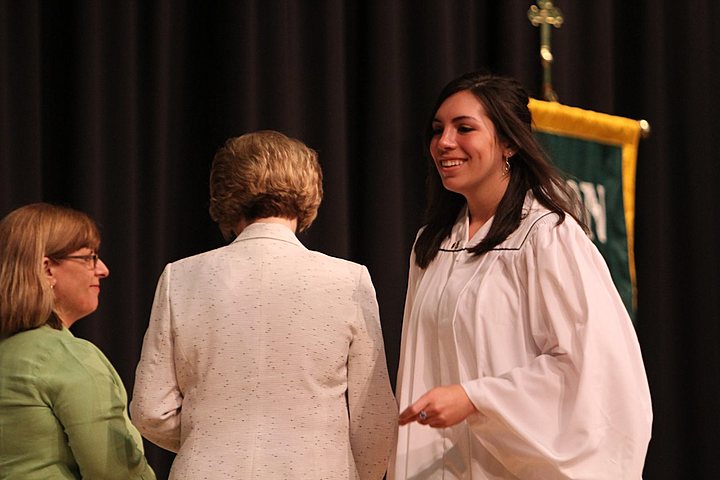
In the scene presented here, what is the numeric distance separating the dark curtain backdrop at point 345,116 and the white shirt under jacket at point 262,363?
130 centimetres

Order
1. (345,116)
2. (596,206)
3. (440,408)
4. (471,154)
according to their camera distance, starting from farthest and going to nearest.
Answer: (596,206) → (345,116) → (471,154) → (440,408)

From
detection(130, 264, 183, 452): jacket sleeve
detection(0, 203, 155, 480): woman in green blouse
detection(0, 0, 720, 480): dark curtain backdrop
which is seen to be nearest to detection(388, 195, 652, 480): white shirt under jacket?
detection(130, 264, 183, 452): jacket sleeve

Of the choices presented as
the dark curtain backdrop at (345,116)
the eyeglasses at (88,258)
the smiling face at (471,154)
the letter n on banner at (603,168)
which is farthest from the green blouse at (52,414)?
the letter n on banner at (603,168)

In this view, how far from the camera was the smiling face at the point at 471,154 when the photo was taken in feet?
9.97

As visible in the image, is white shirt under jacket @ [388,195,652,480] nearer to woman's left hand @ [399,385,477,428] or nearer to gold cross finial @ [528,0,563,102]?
woman's left hand @ [399,385,477,428]

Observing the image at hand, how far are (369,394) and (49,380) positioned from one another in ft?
2.55

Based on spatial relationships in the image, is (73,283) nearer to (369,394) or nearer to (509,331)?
(369,394)

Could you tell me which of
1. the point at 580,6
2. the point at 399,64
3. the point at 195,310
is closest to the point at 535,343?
the point at 195,310

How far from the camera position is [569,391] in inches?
109

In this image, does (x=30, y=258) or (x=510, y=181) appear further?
(x=510, y=181)

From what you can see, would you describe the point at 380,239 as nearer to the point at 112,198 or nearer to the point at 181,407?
the point at 112,198

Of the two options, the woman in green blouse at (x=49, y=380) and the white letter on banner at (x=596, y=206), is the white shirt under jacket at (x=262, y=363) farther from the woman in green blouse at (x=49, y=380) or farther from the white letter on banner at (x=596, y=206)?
the white letter on banner at (x=596, y=206)

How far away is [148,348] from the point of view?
9.29 ft

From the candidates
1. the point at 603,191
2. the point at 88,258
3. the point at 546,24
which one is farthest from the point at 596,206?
the point at 88,258
